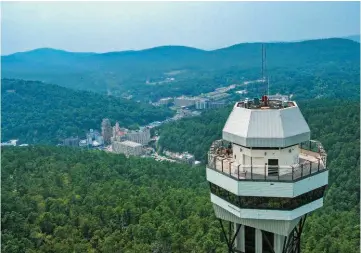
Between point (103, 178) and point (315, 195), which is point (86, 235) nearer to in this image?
point (103, 178)

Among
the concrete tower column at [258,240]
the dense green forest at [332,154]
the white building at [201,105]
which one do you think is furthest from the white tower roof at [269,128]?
the white building at [201,105]

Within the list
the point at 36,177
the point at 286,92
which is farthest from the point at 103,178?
the point at 286,92

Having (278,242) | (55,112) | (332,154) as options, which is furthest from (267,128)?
(55,112)

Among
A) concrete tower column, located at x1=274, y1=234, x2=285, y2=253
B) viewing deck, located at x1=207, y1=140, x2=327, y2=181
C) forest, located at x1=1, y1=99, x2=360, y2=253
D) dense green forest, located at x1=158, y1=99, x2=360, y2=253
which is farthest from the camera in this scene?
dense green forest, located at x1=158, y1=99, x2=360, y2=253

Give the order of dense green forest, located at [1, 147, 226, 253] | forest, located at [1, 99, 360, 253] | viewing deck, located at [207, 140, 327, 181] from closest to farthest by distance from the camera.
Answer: viewing deck, located at [207, 140, 327, 181]
dense green forest, located at [1, 147, 226, 253]
forest, located at [1, 99, 360, 253]

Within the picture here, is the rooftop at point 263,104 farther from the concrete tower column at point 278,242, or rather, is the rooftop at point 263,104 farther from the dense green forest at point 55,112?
the dense green forest at point 55,112

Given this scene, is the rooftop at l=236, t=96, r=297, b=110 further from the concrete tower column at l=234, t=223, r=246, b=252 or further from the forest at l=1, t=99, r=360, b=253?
the forest at l=1, t=99, r=360, b=253

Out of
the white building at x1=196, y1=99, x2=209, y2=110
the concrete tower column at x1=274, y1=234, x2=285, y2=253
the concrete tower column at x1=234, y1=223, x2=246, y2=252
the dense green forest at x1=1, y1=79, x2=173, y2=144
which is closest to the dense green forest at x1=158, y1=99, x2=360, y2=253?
the concrete tower column at x1=234, y1=223, x2=246, y2=252
